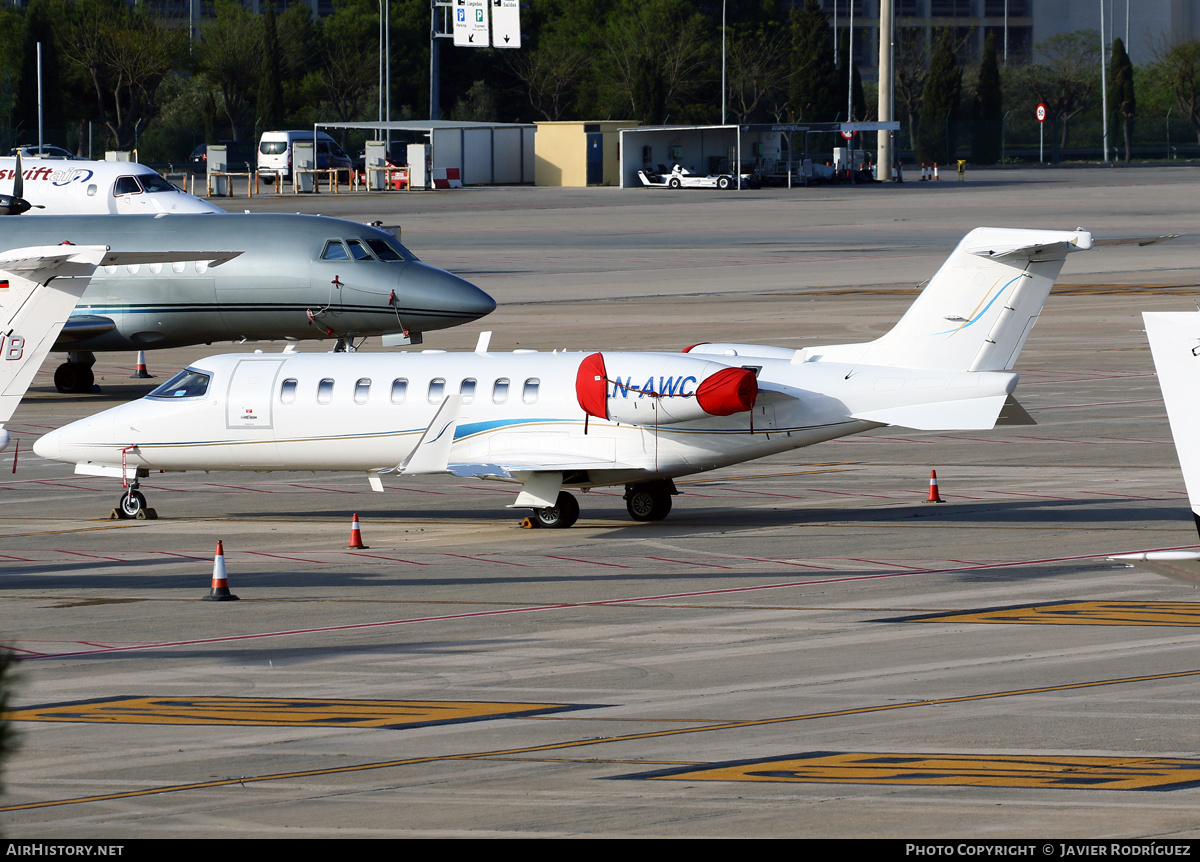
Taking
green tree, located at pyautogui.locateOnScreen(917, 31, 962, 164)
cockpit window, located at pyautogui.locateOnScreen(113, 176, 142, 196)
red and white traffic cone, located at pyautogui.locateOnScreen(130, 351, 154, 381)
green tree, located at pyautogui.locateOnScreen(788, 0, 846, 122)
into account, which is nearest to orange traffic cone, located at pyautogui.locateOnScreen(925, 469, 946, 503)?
red and white traffic cone, located at pyautogui.locateOnScreen(130, 351, 154, 381)

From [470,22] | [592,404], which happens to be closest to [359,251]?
[592,404]

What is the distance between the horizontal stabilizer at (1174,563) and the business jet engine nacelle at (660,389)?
1257 centimetres

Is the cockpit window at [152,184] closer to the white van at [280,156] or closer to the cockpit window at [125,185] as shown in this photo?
the cockpit window at [125,185]

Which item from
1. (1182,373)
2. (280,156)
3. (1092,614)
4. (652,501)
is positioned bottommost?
(1092,614)

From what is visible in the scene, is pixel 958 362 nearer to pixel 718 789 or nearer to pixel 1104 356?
pixel 718 789

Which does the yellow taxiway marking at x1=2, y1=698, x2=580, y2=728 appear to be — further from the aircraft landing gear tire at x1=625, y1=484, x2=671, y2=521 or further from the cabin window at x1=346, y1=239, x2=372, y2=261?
the cabin window at x1=346, y1=239, x2=372, y2=261

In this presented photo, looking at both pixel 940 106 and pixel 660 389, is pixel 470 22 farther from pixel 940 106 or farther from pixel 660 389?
pixel 660 389

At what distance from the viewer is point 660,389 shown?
2433 centimetres

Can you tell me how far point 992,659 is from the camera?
17.2m

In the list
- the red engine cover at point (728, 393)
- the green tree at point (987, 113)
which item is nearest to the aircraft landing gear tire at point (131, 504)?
the red engine cover at point (728, 393)

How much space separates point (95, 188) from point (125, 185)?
3.03ft

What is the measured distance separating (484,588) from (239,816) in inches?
359

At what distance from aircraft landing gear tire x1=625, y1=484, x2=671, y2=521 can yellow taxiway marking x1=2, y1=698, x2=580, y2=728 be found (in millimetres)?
10424

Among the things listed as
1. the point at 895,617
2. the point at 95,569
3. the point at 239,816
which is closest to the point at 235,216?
the point at 95,569
